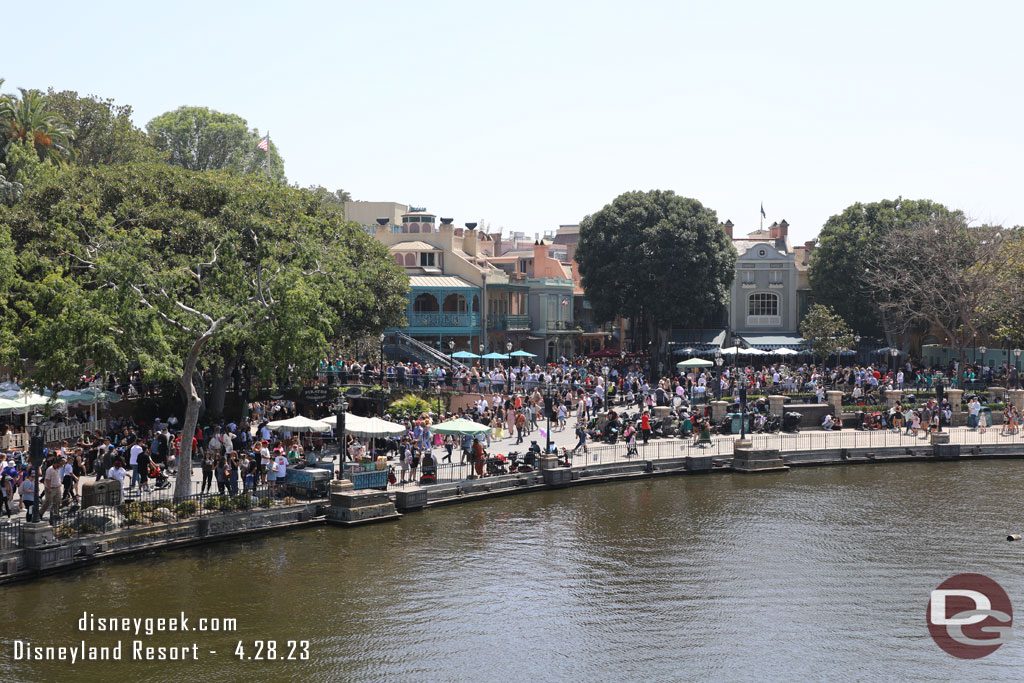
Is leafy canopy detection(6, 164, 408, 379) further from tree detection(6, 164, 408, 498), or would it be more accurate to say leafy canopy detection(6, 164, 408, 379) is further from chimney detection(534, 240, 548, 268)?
chimney detection(534, 240, 548, 268)

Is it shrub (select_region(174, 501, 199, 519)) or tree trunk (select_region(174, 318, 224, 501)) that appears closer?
shrub (select_region(174, 501, 199, 519))

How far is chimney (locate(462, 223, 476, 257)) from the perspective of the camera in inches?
2704

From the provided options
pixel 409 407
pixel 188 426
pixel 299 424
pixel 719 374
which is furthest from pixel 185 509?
pixel 719 374

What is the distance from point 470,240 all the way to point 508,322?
688 centimetres

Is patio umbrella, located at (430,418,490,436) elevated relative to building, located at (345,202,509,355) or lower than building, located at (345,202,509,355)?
lower

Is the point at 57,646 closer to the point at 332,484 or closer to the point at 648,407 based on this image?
the point at 332,484

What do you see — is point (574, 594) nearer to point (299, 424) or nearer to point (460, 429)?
point (460, 429)

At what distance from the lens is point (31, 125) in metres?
48.6

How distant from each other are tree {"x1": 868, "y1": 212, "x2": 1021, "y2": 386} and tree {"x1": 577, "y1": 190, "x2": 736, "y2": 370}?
32.3 ft

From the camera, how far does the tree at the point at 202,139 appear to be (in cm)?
8138

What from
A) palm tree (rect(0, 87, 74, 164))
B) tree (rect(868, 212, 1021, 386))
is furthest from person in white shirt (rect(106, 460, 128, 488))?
tree (rect(868, 212, 1021, 386))

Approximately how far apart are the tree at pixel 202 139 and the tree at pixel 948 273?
48339mm

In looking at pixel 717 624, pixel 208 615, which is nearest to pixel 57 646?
pixel 208 615

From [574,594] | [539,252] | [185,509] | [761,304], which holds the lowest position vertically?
[574,594]
